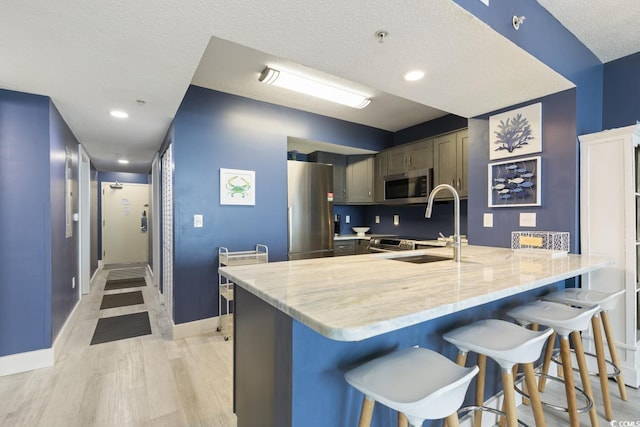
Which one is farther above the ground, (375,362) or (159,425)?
(375,362)

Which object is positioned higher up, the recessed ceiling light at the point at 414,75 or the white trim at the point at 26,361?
the recessed ceiling light at the point at 414,75

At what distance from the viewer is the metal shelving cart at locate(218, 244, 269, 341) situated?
2.97 meters

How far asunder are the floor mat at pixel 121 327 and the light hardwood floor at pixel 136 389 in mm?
124

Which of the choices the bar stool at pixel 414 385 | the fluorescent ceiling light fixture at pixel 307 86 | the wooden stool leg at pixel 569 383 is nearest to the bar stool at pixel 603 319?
the wooden stool leg at pixel 569 383

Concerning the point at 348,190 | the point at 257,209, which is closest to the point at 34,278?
the point at 257,209

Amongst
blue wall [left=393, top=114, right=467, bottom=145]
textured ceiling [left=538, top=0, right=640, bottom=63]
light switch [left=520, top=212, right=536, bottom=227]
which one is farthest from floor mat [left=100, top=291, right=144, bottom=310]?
textured ceiling [left=538, top=0, right=640, bottom=63]

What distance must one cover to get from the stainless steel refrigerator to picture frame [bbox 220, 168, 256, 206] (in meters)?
0.48

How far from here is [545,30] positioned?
1.92 meters

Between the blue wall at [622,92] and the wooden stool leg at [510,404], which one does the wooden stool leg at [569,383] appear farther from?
the blue wall at [622,92]

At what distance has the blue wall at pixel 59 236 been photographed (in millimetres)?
2518

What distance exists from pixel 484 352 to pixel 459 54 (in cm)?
157

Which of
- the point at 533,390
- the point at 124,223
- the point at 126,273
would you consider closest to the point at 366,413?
the point at 533,390

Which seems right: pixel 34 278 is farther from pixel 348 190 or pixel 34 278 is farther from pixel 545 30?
pixel 545 30

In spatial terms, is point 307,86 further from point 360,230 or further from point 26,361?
point 26,361
